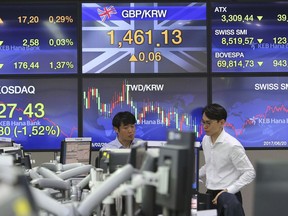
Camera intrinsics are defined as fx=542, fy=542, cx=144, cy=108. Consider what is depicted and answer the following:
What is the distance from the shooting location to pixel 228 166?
4.32m

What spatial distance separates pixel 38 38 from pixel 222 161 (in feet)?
8.62

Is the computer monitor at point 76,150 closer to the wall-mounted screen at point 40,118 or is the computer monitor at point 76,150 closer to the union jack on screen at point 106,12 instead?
the wall-mounted screen at point 40,118

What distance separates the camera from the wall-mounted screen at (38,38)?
19.2 ft

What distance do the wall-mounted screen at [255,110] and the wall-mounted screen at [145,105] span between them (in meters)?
0.26

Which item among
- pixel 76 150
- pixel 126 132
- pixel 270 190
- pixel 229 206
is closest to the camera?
pixel 270 190

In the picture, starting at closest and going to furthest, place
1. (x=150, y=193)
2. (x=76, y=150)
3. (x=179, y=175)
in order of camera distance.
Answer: (x=179, y=175), (x=150, y=193), (x=76, y=150)

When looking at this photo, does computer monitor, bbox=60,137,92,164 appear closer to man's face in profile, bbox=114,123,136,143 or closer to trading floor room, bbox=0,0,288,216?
trading floor room, bbox=0,0,288,216

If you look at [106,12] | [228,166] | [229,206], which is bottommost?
[229,206]

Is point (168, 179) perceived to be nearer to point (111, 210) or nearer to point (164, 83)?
point (111, 210)

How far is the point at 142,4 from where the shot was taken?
19.2 feet

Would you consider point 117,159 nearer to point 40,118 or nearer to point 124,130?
point 124,130

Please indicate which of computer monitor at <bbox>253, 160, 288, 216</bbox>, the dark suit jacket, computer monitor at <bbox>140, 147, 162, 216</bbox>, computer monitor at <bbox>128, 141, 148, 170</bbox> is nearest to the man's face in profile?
the dark suit jacket

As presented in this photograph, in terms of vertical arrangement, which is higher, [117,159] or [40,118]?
[40,118]

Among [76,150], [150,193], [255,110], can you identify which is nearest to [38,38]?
[76,150]
